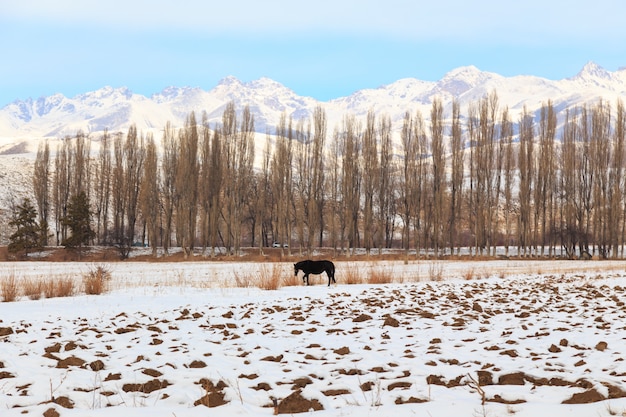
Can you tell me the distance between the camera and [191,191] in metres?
47.3

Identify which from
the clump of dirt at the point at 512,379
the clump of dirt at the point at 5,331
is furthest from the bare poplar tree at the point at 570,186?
the clump of dirt at the point at 5,331

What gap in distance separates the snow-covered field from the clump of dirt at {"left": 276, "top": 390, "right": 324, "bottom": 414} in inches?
0.6

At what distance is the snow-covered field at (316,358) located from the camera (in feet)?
14.2

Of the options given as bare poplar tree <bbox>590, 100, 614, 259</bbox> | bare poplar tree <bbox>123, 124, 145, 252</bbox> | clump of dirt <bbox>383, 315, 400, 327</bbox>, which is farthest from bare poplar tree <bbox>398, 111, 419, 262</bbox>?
clump of dirt <bbox>383, 315, 400, 327</bbox>

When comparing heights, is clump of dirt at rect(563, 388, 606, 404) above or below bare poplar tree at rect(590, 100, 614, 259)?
below

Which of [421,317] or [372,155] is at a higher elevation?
[372,155]

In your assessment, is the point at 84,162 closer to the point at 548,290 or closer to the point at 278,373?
the point at 548,290

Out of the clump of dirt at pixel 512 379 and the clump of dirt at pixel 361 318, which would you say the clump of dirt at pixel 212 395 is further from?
the clump of dirt at pixel 361 318

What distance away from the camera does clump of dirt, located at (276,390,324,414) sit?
4.23 meters

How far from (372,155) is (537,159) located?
1542 centimetres

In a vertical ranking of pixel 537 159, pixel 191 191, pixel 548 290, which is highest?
pixel 537 159

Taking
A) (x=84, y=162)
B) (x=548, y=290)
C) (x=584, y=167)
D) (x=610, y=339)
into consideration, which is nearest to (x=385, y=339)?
(x=610, y=339)

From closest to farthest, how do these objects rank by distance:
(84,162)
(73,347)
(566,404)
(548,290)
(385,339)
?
(566,404), (73,347), (385,339), (548,290), (84,162)

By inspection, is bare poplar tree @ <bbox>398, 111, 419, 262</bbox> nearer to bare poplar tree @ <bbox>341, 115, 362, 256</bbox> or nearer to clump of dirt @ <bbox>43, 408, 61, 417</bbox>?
bare poplar tree @ <bbox>341, 115, 362, 256</bbox>
